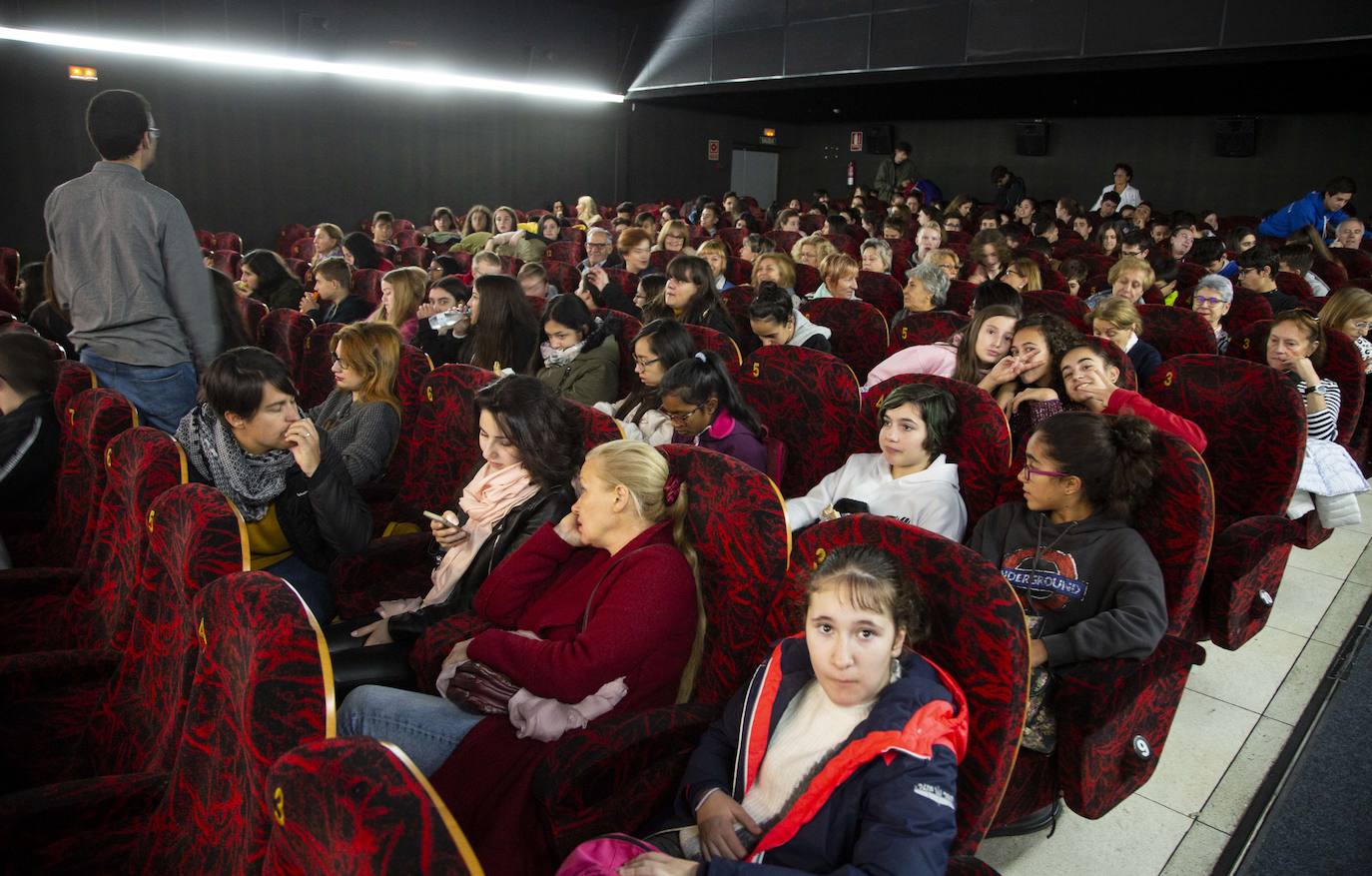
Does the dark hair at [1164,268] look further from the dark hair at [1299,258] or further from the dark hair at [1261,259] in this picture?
the dark hair at [1299,258]

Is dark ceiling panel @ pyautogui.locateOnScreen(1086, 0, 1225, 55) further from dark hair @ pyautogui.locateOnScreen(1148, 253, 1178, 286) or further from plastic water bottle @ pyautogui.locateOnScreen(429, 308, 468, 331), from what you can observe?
plastic water bottle @ pyautogui.locateOnScreen(429, 308, 468, 331)

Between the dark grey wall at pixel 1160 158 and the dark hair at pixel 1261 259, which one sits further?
the dark grey wall at pixel 1160 158

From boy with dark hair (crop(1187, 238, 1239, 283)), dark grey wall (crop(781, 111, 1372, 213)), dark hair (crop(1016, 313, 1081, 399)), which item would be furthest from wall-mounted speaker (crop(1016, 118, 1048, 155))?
dark hair (crop(1016, 313, 1081, 399))

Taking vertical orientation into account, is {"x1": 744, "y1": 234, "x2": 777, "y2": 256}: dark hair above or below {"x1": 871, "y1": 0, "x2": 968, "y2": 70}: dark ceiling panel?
below

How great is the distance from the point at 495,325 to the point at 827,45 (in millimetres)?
8464

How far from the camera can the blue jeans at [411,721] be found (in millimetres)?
1725

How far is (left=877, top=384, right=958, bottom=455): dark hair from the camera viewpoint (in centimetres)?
238

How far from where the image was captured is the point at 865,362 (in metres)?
4.32

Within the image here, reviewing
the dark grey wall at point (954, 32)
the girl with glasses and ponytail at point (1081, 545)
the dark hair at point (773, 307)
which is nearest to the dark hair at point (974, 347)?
the dark hair at point (773, 307)

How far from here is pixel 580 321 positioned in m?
3.76

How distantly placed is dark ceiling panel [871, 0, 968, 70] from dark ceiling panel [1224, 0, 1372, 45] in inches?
103

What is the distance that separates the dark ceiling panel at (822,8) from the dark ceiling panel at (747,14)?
0.49ft

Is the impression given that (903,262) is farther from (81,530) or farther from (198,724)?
(198,724)

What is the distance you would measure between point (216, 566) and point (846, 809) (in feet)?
3.64
